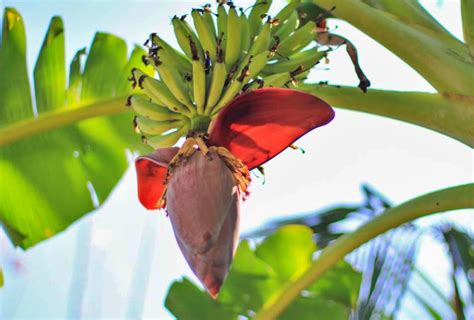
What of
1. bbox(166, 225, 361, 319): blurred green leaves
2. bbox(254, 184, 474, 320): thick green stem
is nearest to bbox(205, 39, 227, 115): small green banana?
bbox(254, 184, 474, 320): thick green stem

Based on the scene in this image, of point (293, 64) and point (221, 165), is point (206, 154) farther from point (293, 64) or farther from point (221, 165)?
point (293, 64)

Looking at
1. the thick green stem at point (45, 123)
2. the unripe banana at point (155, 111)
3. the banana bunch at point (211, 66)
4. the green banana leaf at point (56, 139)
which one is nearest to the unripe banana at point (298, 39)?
the banana bunch at point (211, 66)

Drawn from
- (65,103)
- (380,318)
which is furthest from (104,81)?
(380,318)

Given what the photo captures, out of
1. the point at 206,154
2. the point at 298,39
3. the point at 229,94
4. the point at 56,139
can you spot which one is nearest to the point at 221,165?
the point at 206,154

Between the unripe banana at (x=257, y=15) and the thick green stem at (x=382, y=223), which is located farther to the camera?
the unripe banana at (x=257, y=15)

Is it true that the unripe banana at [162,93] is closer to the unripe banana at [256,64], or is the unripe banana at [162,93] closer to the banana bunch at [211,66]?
the banana bunch at [211,66]
